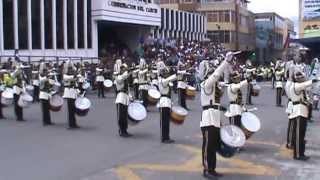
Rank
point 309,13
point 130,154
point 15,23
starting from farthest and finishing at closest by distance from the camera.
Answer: point 15,23, point 309,13, point 130,154

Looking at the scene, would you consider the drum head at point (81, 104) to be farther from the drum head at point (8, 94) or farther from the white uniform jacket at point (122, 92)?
the drum head at point (8, 94)

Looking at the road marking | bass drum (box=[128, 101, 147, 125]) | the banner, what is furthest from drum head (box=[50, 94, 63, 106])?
the banner

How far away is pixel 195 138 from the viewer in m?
15.7

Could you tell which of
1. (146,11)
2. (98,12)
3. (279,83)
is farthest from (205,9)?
(279,83)

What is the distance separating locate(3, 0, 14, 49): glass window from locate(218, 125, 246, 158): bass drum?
33.6 meters

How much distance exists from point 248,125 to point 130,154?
2562mm

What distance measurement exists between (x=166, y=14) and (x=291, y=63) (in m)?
54.6

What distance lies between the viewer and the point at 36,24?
151ft

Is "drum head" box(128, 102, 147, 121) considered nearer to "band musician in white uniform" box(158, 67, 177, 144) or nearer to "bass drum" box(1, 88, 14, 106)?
"band musician in white uniform" box(158, 67, 177, 144)

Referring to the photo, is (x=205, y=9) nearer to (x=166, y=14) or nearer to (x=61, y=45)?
(x=166, y=14)

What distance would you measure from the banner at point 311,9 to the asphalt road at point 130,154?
776 inches

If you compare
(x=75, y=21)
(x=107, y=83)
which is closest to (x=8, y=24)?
(x=75, y=21)

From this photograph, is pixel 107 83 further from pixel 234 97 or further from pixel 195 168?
pixel 195 168

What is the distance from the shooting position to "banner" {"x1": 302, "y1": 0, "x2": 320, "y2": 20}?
38000 millimetres
